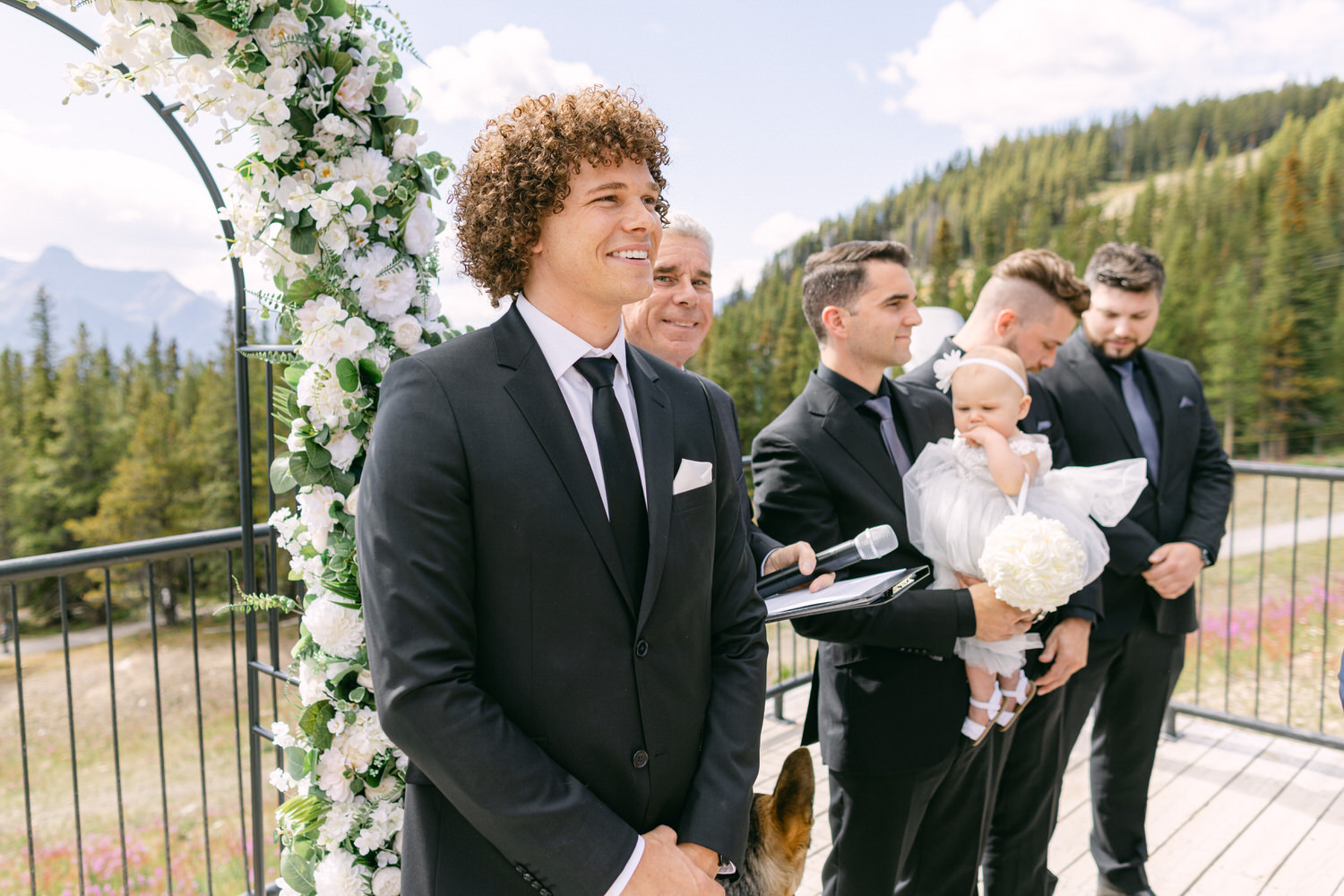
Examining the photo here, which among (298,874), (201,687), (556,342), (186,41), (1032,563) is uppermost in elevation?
(186,41)

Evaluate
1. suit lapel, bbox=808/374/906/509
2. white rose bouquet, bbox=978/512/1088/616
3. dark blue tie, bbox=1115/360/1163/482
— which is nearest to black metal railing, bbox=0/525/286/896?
suit lapel, bbox=808/374/906/509

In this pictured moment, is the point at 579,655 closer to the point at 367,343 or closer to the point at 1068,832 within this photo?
the point at 367,343

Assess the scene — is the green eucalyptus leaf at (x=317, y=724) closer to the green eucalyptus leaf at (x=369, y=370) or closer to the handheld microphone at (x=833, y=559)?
the green eucalyptus leaf at (x=369, y=370)

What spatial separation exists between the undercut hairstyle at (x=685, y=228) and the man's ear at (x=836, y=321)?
39cm

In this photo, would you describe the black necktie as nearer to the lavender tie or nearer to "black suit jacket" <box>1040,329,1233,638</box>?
the lavender tie

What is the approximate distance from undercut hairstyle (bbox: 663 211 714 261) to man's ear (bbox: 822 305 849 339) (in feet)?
1.27

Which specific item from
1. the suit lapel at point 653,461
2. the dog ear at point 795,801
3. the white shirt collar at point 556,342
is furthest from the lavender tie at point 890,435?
the white shirt collar at point 556,342

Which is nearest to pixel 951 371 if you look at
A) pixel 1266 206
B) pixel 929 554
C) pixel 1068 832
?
pixel 929 554

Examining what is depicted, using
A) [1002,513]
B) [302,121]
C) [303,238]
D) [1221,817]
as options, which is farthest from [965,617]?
[1221,817]

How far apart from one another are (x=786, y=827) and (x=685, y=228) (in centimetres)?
151

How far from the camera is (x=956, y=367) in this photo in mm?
2428

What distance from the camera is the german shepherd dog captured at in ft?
5.35

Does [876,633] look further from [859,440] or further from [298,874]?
[298,874]

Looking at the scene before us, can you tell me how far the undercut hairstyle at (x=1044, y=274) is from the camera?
2.97m
